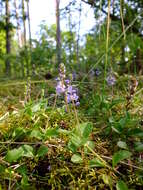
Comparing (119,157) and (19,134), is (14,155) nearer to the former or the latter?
(19,134)

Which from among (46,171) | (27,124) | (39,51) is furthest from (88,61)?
(46,171)

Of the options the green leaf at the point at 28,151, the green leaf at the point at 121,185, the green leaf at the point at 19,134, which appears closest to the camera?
the green leaf at the point at 121,185

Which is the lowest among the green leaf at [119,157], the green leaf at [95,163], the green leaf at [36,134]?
the green leaf at [95,163]

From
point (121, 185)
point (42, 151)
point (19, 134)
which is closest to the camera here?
point (121, 185)

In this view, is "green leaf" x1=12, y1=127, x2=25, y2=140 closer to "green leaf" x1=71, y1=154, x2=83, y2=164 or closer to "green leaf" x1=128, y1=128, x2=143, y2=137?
"green leaf" x1=71, y1=154, x2=83, y2=164

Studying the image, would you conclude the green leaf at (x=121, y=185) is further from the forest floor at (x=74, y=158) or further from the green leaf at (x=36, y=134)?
the green leaf at (x=36, y=134)

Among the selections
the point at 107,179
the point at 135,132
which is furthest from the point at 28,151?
the point at 135,132

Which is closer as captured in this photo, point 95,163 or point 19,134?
point 95,163

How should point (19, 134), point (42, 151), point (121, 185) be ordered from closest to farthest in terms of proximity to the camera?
point (121, 185)
point (42, 151)
point (19, 134)

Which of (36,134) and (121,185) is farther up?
(36,134)

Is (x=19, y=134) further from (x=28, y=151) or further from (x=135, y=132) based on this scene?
(x=135, y=132)

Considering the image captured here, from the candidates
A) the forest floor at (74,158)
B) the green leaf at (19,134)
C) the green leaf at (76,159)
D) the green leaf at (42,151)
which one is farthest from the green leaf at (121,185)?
the green leaf at (19,134)

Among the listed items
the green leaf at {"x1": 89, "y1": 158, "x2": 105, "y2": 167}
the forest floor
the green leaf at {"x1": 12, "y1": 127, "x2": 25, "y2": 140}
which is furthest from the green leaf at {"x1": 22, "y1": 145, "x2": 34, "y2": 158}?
the green leaf at {"x1": 89, "y1": 158, "x2": 105, "y2": 167}

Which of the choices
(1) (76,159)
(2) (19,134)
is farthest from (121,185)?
(2) (19,134)
